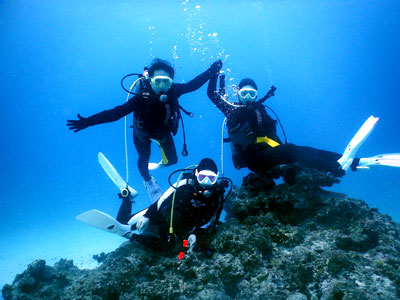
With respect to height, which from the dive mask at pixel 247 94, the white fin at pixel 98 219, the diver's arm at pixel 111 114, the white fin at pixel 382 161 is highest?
the dive mask at pixel 247 94

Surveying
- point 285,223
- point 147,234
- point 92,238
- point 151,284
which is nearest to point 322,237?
point 285,223

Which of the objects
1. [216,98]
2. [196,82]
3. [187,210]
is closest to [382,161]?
[216,98]

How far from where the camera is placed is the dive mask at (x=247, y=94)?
20.4 ft

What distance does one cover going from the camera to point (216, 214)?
512cm

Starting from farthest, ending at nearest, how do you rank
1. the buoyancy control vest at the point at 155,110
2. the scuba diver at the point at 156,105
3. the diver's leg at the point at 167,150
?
the diver's leg at the point at 167,150
the buoyancy control vest at the point at 155,110
the scuba diver at the point at 156,105

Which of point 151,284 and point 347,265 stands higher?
Result: point 347,265

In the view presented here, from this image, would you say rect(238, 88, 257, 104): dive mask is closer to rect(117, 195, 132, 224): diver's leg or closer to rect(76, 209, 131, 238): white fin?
rect(117, 195, 132, 224): diver's leg

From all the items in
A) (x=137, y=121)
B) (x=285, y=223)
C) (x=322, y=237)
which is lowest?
(x=322, y=237)

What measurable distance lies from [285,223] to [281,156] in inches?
61.3

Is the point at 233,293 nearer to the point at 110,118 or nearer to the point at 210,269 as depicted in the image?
the point at 210,269

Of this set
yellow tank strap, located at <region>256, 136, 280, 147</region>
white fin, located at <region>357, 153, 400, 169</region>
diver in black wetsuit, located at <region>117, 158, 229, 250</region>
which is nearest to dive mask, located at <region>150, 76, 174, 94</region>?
diver in black wetsuit, located at <region>117, 158, 229, 250</region>

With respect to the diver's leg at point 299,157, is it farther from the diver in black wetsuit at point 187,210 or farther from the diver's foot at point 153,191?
the diver's foot at point 153,191

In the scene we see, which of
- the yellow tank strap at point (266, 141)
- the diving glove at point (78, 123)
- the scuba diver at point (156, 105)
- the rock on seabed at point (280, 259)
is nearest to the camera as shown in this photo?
the rock on seabed at point (280, 259)

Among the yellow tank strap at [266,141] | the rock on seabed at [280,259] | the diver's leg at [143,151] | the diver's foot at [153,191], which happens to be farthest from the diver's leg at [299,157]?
the diver's leg at [143,151]
